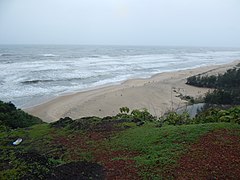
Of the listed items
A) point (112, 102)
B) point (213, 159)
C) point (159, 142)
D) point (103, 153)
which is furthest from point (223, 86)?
point (103, 153)

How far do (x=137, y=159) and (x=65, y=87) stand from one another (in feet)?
71.6

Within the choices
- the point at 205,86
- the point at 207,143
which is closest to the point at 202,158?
the point at 207,143

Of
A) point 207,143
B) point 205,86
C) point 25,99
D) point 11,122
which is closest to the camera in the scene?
point 207,143

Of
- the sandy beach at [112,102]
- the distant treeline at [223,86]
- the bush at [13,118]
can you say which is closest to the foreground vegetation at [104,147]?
the bush at [13,118]

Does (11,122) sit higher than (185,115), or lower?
lower

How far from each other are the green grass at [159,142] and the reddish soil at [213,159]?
0.28m

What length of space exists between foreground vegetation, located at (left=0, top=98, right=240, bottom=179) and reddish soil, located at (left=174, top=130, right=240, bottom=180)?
8.8 inches

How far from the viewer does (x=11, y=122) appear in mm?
12094

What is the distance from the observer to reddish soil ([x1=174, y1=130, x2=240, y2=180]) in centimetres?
627

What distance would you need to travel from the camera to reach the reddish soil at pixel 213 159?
627 centimetres

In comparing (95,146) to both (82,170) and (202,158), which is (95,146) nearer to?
(82,170)

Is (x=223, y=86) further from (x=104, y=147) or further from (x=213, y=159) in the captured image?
(x=213, y=159)

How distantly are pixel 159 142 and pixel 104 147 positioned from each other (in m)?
1.73

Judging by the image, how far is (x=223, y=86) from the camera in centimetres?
2386
